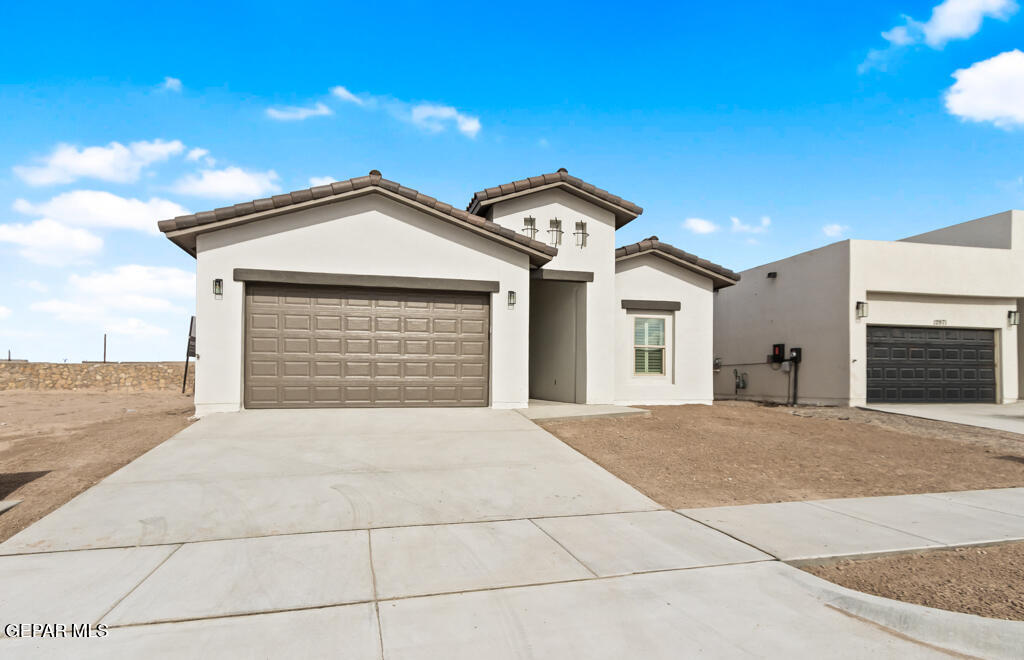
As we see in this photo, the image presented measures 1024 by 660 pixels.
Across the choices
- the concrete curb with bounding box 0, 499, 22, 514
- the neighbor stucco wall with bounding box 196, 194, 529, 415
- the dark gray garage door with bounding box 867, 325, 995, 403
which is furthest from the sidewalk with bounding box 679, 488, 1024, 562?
the dark gray garage door with bounding box 867, 325, 995, 403

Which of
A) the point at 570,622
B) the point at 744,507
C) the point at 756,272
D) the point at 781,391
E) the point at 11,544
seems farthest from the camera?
the point at 756,272

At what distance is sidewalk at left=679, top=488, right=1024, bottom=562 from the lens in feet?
17.6

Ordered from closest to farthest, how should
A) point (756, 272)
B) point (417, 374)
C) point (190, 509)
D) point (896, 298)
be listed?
1. point (190, 509)
2. point (417, 374)
3. point (896, 298)
4. point (756, 272)

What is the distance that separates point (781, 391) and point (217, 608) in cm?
1868

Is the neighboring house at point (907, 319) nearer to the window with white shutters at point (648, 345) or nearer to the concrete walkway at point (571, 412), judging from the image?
the window with white shutters at point (648, 345)

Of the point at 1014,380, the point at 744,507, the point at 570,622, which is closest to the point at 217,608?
the point at 570,622

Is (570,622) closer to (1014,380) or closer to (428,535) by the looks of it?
(428,535)

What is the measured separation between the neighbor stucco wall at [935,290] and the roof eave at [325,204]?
10270mm

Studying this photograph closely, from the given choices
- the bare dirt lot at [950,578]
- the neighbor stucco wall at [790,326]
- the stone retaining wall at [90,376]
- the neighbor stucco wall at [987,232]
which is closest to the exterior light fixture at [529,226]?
the neighbor stucco wall at [790,326]

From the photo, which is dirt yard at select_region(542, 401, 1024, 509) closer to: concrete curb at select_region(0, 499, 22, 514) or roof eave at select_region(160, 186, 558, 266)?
roof eave at select_region(160, 186, 558, 266)

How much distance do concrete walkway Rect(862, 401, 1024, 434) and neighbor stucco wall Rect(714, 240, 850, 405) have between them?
5.36 feet

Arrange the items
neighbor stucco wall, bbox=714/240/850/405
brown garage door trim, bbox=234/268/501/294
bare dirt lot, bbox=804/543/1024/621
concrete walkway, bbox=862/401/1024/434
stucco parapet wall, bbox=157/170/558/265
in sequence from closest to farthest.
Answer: bare dirt lot, bbox=804/543/1024/621 < stucco parapet wall, bbox=157/170/558/265 < brown garage door trim, bbox=234/268/501/294 < concrete walkway, bbox=862/401/1024/434 < neighbor stucco wall, bbox=714/240/850/405

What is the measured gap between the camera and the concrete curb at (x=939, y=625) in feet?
12.1

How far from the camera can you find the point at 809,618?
397 centimetres
